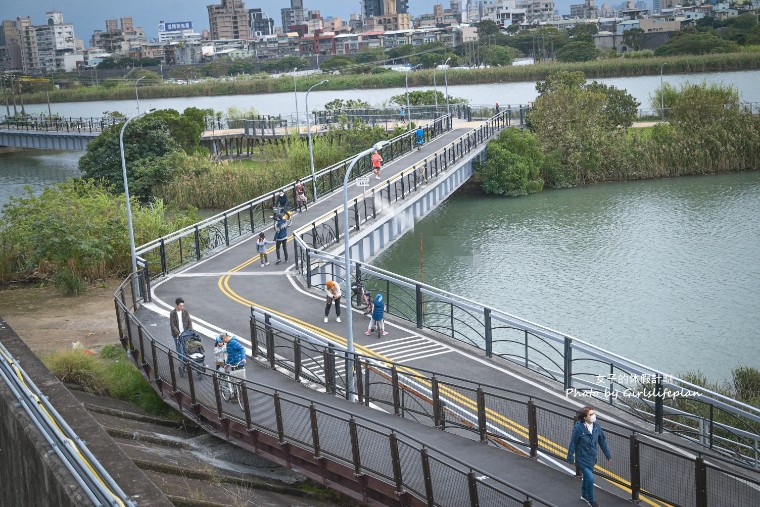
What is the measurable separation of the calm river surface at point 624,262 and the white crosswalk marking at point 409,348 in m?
9.47

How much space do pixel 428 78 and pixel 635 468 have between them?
12330 centimetres

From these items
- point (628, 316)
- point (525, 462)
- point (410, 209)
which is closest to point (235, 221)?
point (410, 209)

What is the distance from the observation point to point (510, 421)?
18.7 meters

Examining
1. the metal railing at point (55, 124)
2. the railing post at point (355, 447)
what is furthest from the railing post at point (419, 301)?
the metal railing at point (55, 124)

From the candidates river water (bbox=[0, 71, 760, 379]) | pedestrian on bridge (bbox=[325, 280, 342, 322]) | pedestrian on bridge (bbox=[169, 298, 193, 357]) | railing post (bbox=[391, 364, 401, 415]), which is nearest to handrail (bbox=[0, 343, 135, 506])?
pedestrian on bridge (bbox=[169, 298, 193, 357])

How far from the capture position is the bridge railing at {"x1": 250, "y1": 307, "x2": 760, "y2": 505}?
1535 cm

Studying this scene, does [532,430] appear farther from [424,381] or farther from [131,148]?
[131,148]

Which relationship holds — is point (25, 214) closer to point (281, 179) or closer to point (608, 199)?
point (281, 179)

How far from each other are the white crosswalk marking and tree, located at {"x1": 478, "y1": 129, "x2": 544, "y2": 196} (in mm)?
38669

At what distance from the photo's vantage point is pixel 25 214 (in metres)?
41.6

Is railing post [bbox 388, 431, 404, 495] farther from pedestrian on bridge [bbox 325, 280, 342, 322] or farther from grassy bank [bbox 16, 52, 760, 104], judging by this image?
grassy bank [bbox 16, 52, 760, 104]

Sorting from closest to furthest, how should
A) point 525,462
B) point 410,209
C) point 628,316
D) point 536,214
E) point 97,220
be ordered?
point 525,462
point 628,316
point 97,220
point 410,209
point 536,214

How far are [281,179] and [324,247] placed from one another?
91.9 ft

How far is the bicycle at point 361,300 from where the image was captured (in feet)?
91.9
